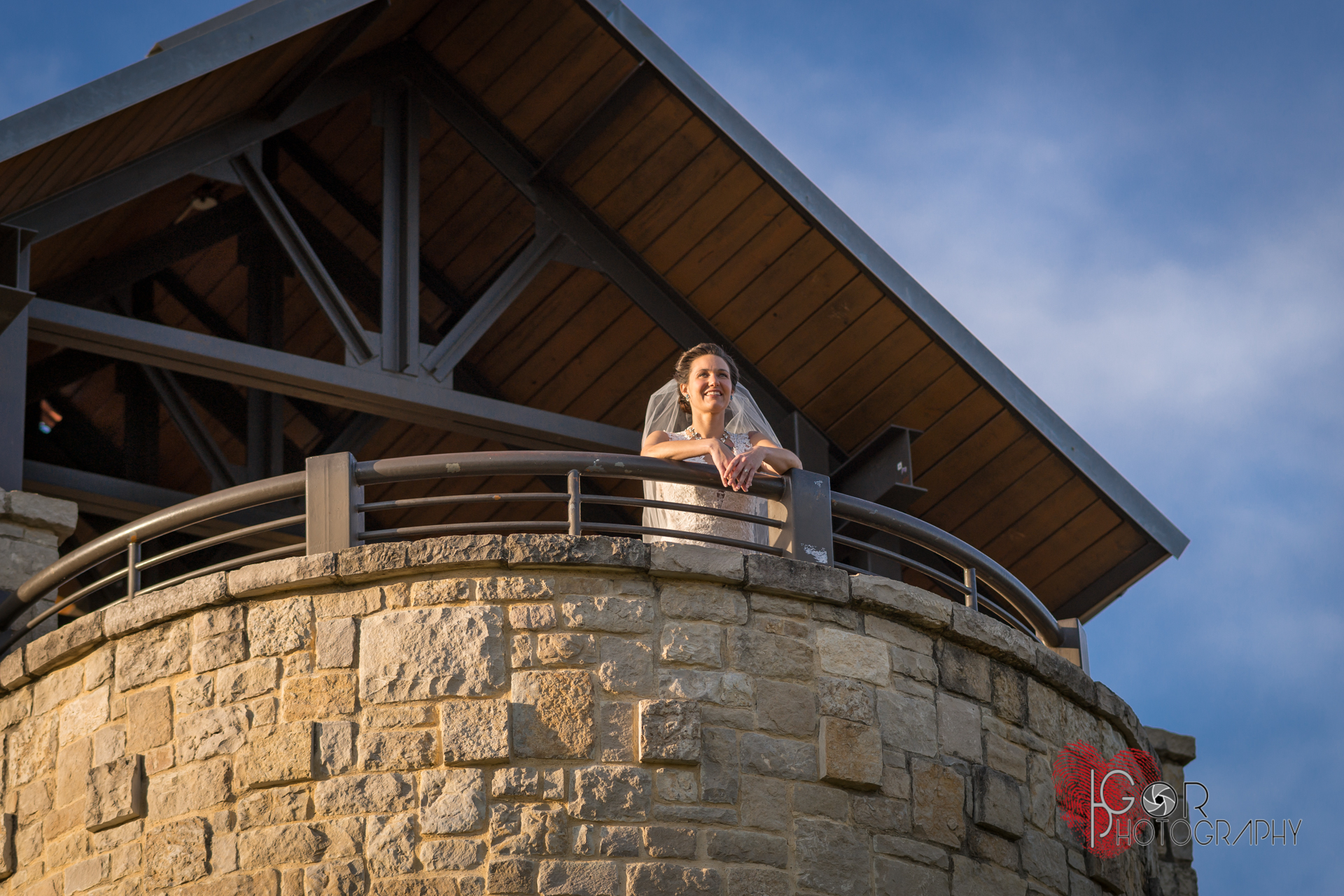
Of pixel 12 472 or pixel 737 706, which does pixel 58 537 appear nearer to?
pixel 12 472

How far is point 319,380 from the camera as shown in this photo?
10.1m

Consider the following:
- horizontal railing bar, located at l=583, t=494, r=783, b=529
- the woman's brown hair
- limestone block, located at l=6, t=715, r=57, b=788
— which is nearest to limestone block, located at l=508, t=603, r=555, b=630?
horizontal railing bar, located at l=583, t=494, r=783, b=529

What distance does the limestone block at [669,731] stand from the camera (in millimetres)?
6977

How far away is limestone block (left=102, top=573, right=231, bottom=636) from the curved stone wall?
1 centimetres

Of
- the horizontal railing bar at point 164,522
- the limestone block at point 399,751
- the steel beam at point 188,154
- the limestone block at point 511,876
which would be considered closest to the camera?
the limestone block at point 511,876

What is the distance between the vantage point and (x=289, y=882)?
6.81m

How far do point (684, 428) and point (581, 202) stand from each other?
3.12m

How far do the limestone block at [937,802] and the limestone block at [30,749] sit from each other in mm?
3849

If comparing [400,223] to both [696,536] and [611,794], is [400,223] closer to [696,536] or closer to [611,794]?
[696,536]

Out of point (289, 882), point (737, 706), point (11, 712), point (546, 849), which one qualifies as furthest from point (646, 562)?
point (11, 712)

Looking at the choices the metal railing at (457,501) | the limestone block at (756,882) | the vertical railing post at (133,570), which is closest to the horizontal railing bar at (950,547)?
the metal railing at (457,501)

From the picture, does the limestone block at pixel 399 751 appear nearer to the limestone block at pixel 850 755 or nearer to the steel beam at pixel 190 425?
the limestone block at pixel 850 755

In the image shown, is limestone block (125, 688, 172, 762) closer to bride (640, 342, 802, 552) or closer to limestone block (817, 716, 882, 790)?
bride (640, 342, 802, 552)

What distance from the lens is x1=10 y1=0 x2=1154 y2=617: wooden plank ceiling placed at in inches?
424
